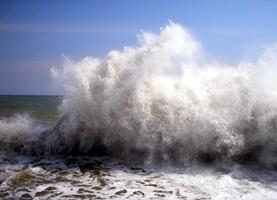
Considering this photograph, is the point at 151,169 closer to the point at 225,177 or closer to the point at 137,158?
the point at 137,158

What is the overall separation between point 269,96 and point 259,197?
402 centimetres

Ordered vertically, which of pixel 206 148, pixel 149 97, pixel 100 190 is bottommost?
pixel 100 190

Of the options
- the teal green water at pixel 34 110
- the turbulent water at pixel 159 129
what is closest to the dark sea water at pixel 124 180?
the turbulent water at pixel 159 129

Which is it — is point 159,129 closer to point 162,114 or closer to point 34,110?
point 162,114

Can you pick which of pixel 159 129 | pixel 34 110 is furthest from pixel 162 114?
pixel 34 110

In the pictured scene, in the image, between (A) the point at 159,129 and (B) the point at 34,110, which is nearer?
(A) the point at 159,129

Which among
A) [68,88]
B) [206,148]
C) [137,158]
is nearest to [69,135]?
[68,88]

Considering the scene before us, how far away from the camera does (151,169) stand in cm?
823

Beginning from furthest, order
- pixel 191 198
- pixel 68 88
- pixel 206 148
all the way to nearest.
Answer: pixel 68 88 < pixel 206 148 < pixel 191 198

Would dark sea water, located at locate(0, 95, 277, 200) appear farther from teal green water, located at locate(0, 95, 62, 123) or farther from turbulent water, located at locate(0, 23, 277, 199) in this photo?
teal green water, located at locate(0, 95, 62, 123)

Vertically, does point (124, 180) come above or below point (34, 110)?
below

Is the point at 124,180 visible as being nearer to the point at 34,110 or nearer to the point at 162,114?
Result: the point at 162,114

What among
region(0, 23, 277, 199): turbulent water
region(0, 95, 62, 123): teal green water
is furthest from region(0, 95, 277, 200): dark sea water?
region(0, 95, 62, 123): teal green water

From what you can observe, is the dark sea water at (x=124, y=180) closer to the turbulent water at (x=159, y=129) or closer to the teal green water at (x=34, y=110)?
the turbulent water at (x=159, y=129)
